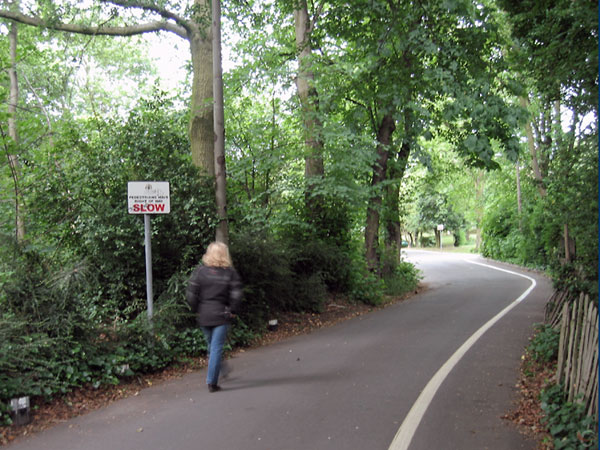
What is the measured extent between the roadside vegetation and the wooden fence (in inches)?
13.5

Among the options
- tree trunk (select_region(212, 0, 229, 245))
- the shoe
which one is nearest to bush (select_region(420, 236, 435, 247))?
tree trunk (select_region(212, 0, 229, 245))

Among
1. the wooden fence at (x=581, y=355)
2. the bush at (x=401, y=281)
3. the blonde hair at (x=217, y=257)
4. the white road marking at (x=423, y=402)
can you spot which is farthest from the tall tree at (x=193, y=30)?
the bush at (x=401, y=281)

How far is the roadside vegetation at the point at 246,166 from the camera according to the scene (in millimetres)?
6824

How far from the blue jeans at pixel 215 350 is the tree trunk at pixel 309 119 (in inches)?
266

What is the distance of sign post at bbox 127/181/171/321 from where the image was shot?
308 inches

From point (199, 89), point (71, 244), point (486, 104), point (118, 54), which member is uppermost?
point (118, 54)

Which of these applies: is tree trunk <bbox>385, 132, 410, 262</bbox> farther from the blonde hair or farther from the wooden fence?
the wooden fence

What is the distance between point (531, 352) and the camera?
8352 millimetres

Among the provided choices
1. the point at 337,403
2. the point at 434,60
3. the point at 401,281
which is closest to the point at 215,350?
the point at 337,403

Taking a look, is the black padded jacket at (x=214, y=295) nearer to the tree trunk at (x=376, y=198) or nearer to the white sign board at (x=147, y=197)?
the white sign board at (x=147, y=197)

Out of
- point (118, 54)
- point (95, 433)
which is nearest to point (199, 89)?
point (95, 433)

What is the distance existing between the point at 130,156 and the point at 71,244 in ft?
6.95

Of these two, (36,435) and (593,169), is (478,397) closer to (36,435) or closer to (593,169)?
(593,169)

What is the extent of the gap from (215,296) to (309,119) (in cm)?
785
